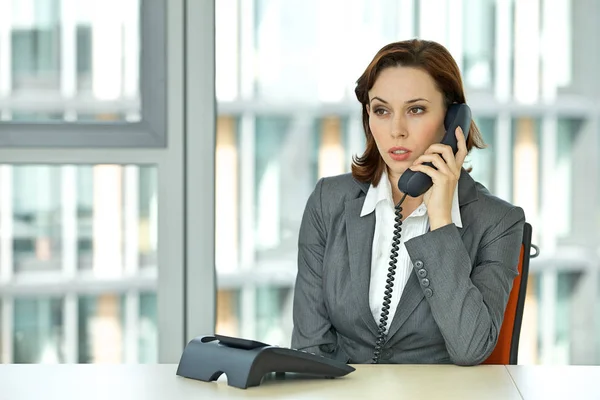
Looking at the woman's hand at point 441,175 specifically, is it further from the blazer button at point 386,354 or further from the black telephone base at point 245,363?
the black telephone base at point 245,363

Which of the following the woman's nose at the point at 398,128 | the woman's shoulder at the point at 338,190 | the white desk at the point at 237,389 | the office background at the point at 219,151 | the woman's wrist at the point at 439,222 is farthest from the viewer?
the office background at the point at 219,151

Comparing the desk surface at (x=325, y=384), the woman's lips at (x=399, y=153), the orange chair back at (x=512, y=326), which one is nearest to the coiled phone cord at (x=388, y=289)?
the woman's lips at (x=399, y=153)

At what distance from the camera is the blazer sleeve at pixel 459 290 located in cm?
180

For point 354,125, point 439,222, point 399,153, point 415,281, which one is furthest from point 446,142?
point 354,125

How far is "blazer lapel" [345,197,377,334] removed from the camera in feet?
6.57

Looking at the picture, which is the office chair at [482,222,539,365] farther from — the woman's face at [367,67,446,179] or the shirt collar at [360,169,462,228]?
the woman's face at [367,67,446,179]

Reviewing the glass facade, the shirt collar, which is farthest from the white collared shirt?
the glass facade

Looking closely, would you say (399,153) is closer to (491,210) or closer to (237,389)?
(491,210)

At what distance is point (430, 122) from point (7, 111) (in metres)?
1.46

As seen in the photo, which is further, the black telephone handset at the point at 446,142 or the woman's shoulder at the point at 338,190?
the woman's shoulder at the point at 338,190

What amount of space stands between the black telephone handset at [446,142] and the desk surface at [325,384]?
498 millimetres

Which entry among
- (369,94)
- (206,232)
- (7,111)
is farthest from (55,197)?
(369,94)

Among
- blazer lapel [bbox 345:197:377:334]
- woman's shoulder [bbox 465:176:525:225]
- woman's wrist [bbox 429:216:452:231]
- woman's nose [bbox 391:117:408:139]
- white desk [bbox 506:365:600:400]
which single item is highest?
woman's nose [bbox 391:117:408:139]

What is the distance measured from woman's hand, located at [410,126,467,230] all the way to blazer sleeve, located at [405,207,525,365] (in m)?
0.04
